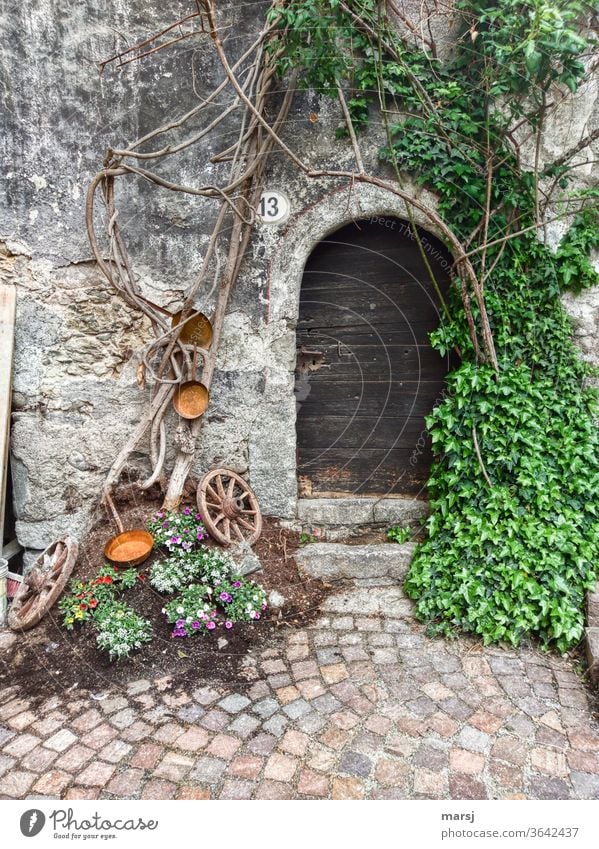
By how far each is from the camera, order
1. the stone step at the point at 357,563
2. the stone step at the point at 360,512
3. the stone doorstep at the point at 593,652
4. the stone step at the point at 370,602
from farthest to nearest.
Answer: the stone step at the point at 360,512 → the stone step at the point at 357,563 → the stone step at the point at 370,602 → the stone doorstep at the point at 593,652

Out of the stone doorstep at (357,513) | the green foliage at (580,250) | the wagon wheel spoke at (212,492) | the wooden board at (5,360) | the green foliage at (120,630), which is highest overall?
the green foliage at (580,250)

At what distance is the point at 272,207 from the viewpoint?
3516 millimetres

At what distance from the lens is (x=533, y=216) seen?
338cm

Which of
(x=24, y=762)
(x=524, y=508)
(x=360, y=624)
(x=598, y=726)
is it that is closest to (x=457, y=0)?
(x=524, y=508)

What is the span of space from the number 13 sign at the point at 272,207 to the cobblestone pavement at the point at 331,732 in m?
2.68

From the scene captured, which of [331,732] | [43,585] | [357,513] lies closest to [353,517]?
[357,513]

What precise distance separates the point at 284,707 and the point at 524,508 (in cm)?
176

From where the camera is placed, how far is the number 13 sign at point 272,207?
351 cm

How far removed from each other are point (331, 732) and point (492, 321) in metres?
2.53

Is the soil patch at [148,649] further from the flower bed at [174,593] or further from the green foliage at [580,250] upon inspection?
the green foliage at [580,250]

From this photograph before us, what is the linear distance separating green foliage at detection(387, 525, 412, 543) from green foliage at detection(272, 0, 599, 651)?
0.33m

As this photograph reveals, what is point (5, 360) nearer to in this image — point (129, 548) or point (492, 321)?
point (129, 548)
